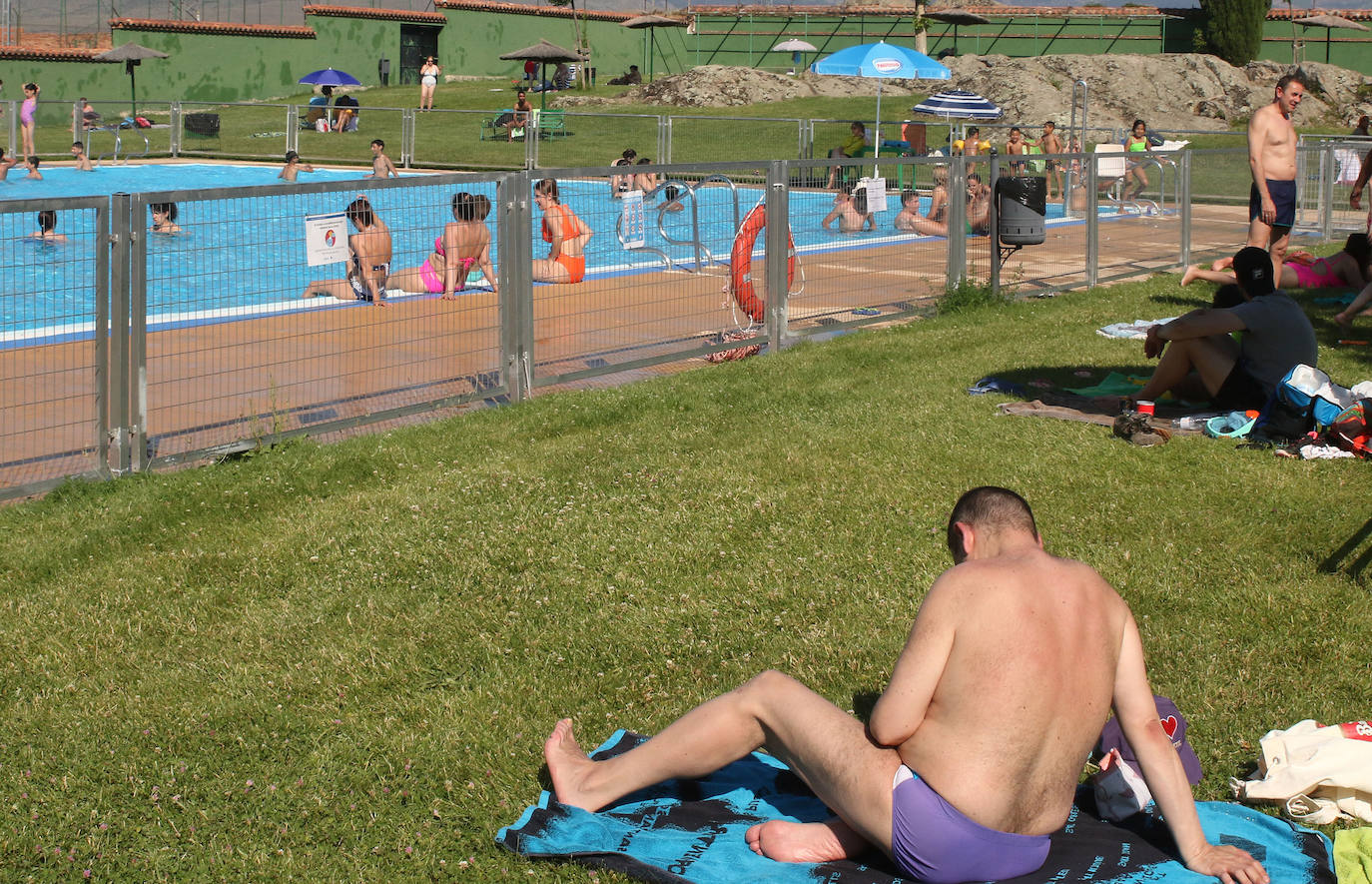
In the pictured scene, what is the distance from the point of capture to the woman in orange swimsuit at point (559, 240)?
9.62 meters

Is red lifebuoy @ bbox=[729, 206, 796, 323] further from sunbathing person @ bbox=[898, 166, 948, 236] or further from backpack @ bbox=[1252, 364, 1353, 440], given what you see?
backpack @ bbox=[1252, 364, 1353, 440]

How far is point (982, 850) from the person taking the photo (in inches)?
121

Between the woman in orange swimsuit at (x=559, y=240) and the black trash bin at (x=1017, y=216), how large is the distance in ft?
13.5

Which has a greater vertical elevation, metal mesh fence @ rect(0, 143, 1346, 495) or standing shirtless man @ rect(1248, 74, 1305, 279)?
standing shirtless man @ rect(1248, 74, 1305, 279)

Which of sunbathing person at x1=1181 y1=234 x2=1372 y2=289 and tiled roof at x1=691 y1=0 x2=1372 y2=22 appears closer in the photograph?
sunbathing person at x1=1181 y1=234 x2=1372 y2=289

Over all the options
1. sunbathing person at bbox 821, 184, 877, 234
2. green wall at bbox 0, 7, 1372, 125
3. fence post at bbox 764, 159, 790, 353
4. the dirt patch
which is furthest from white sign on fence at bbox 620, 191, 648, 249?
Result: green wall at bbox 0, 7, 1372, 125

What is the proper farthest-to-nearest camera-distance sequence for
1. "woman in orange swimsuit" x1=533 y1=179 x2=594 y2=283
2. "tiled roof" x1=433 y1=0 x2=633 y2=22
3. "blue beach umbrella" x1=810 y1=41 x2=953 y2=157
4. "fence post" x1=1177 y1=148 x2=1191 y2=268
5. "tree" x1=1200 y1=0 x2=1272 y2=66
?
"tiled roof" x1=433 y1=0 x2=633 y2=22
"tree" x1=1200 y1=0 x2=1272 y2=66
"blue beach umbrella" x1=810 y1=41 x2=953 y2=157
"fence post" x1=1177 y1=148 x2=1191 y2=268
"woman in orange swimsuit" x1=533 y1=179 x2=594 y2=283

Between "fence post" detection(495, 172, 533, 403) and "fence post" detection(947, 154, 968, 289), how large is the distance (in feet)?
16.1

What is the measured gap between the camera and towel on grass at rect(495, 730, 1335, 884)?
10.8 ft

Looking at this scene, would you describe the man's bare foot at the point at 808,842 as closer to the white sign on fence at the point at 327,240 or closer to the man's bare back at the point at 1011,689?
the man's bare back at the point at 1011,689

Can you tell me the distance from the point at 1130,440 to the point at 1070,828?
432cm

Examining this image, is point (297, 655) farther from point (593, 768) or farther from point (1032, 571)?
point (1032, 571)

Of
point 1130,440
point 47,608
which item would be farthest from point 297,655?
point 1130,440

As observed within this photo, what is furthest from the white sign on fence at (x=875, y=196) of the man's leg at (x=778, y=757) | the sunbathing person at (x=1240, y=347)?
the man's leg at (x=778, y=757)
